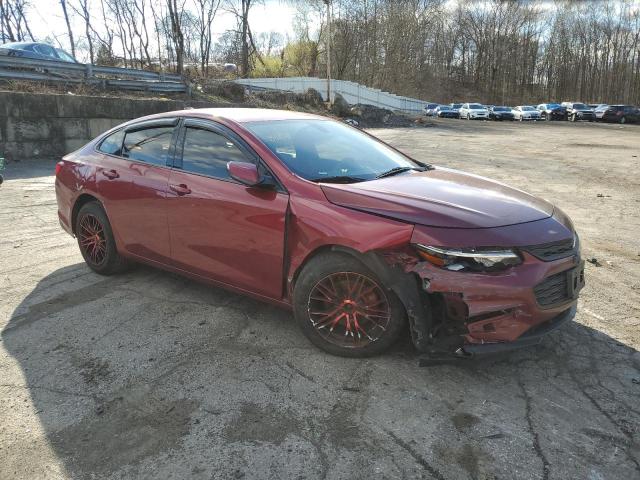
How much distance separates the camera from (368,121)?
32.9 metres

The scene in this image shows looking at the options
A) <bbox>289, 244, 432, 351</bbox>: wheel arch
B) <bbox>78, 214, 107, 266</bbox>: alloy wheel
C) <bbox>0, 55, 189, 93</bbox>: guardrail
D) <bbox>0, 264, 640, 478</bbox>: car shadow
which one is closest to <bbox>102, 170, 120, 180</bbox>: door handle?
<bbox>78, 214, 107, 266</bbox>: alloy wheel

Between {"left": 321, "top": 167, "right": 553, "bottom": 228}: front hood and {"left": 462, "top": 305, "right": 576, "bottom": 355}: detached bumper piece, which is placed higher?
Answer: {"left": 321, "top": 167, "right": 553, "bottom": 228}: front hood

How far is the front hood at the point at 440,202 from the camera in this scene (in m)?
2.95

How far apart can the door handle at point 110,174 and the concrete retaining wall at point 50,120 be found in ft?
28.8

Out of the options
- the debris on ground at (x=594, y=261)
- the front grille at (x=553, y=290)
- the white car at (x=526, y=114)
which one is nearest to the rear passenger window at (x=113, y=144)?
the front grille at (x=553, y=290)

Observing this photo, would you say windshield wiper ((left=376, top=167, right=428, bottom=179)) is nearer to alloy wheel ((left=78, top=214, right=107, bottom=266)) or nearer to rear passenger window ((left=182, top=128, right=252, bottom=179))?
rear passenger window ((left=182, top=128, right=252, bottom=179))

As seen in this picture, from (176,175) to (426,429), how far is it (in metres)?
2.65

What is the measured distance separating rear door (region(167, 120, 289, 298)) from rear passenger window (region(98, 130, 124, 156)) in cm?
94

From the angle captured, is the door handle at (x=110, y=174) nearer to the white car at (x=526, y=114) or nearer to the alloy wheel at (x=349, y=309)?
the alloy wheel at (x=349, y=309)

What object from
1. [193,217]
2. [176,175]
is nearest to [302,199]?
[193,217]

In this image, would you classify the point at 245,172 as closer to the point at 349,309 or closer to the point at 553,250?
the point at 349,309

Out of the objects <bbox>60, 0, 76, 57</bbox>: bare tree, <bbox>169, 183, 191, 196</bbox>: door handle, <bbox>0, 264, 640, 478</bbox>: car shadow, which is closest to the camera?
<bbox>0, 264, 640, 478</bbox>: car shadow

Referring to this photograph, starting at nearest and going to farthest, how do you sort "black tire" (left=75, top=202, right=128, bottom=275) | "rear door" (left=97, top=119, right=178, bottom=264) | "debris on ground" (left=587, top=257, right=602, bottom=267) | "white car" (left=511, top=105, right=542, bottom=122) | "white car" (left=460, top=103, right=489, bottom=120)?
"rear door" (left=97, top=119, right=178, bottom=264) → "black tire" (left=75, top=202, right=128, bottom=275) → "debris on ground" (left=587, top=257, right=602, bottom=267) → "white car" (left=511, top=105, right=542, bottom=122) → "white car" (left=460, top=103, right=489, bottom=120)

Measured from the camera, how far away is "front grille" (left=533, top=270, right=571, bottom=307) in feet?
9.45
